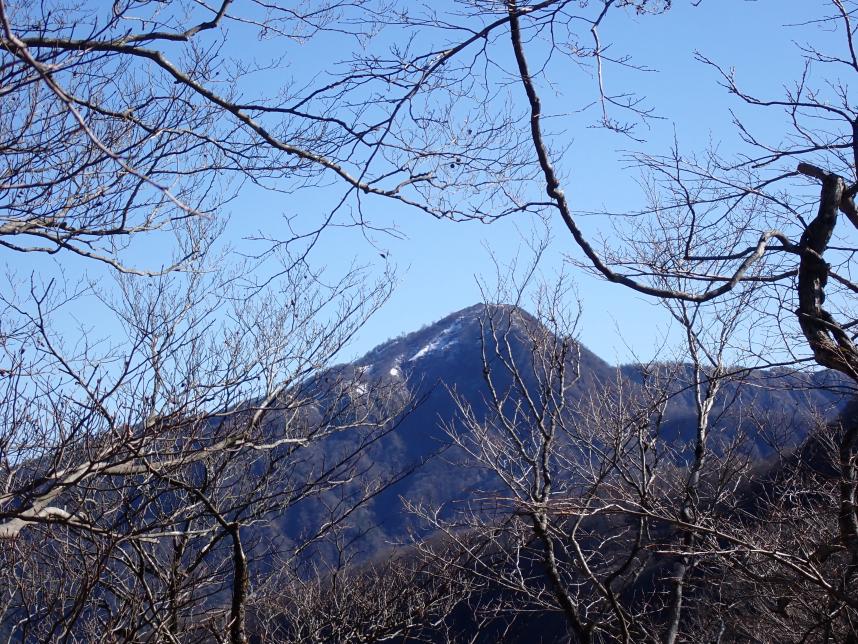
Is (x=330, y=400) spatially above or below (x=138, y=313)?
below

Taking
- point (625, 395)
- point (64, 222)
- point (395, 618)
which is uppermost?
point (64, 222)

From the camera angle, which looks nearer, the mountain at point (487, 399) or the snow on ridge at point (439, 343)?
the mountain at point (487, 399)

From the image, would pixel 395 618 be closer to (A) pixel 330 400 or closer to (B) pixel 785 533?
(A) pixel 330 400

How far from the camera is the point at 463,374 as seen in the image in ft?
96.7

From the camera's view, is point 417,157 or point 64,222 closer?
point 417,157

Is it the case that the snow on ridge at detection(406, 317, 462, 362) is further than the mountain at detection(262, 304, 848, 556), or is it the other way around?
the snow on ridge at detection(406, 317, 462, 362)

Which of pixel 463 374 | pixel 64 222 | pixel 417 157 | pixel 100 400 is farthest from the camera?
pixel 463 374

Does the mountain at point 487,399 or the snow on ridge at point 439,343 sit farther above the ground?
the snow on ridge at point 439,343

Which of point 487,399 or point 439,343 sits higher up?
point 439,343

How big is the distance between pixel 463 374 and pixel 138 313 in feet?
71.5

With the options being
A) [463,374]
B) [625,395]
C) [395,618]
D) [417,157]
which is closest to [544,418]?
[625,395]

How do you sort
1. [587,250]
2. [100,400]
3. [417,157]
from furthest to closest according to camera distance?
[417,157] → [100,400] → [587,250]

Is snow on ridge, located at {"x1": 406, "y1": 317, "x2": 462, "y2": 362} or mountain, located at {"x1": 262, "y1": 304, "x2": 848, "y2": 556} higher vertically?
snow on ridge, located at {"x1": 406, "y1": 317, "x2": 462, "y2": 362}

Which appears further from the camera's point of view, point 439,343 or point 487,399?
point 439,343
